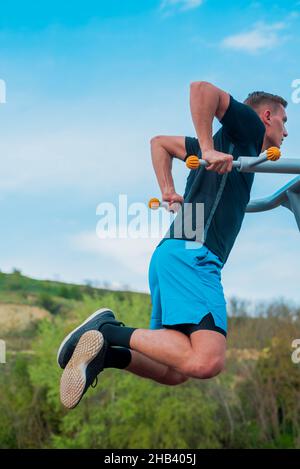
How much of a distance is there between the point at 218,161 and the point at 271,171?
0.27 metres

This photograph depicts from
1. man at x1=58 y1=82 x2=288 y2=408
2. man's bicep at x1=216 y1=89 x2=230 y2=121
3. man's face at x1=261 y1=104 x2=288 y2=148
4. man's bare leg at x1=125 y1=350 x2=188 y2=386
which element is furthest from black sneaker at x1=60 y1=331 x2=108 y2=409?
man's face at x1=261 y1=104 x2=288 y2=148

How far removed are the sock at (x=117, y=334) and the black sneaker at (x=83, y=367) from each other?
0.03 meters

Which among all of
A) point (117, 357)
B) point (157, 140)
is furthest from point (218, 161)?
point (117, 357)

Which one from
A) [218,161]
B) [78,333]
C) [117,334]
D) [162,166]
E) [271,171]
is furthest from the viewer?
[162,166]

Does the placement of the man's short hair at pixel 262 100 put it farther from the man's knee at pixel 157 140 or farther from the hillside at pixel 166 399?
the hillside at pixel 166 399

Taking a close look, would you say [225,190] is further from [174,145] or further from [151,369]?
[151,369]

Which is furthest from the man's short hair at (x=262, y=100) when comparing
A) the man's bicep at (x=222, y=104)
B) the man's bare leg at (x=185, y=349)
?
the man's bare leg at (x=185, y=349)

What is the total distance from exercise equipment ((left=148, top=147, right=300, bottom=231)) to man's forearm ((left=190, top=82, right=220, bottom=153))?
5.1 inches

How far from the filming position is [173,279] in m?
3.23

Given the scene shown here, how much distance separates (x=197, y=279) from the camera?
3.21 meters

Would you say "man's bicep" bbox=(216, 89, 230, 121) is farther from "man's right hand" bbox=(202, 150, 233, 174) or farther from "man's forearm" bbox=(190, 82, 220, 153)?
"man's right hand" bbox=(202, 150, 233, 174)

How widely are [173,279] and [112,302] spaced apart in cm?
2245

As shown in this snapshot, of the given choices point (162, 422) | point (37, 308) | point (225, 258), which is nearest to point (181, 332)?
point (225, 258)
